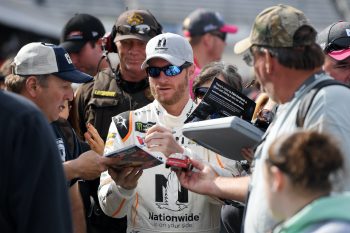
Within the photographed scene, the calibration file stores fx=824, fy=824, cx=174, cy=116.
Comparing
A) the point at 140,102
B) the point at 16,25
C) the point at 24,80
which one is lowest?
the point at 16,25

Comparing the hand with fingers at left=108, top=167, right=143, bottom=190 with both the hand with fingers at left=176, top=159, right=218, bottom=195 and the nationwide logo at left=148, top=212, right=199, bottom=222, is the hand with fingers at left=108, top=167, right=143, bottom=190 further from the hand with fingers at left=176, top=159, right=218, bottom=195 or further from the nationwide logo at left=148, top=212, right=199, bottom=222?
the hand with fingers at left=176, top=159, right=218, bottom=195

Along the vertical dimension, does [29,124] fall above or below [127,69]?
above

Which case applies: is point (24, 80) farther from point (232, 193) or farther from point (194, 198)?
point (232, 193)

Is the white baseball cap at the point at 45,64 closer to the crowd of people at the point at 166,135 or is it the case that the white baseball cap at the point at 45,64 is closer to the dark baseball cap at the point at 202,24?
the crowd of people at the point at 166,135

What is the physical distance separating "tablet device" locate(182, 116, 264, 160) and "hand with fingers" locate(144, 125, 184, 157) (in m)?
0.11

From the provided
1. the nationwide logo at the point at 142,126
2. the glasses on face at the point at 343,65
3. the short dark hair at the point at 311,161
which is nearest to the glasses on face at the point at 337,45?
the glasses on face at the point at 343,65

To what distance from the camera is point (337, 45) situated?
4.84 meters

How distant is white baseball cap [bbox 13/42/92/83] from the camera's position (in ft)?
14.6

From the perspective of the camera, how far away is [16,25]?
1855 centimetres

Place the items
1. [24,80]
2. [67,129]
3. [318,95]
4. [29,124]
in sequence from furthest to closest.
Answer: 1. [67,129]
2. [24,80]
3. [318,95]
4. [29,124]

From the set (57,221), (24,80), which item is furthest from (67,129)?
(57,221)

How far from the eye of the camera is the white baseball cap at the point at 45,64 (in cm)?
444

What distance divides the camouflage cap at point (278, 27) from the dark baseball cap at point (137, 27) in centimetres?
241

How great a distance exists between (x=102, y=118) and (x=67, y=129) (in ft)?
2.23
